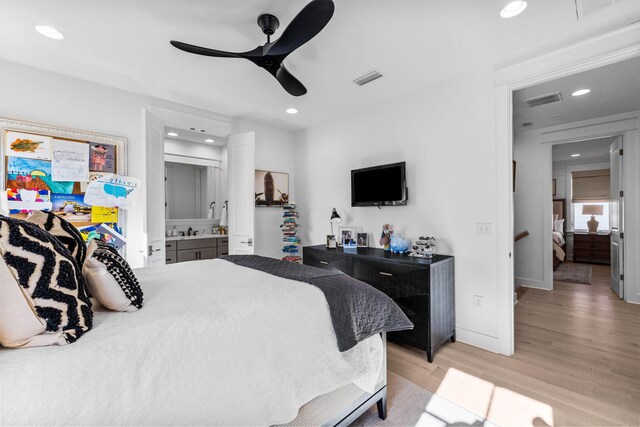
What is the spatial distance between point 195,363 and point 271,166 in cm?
351

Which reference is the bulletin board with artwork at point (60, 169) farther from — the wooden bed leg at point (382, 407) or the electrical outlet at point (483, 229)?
the electrical outlet at point (483, 229)

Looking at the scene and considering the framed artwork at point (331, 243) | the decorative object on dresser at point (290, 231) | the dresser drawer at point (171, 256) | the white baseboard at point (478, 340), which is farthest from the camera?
the dresser drawer at point (171, 256)

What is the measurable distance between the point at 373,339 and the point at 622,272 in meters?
4.52

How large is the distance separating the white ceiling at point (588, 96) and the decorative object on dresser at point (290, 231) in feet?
10.1

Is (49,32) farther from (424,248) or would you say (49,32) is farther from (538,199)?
(538,199)

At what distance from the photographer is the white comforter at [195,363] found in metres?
0.76

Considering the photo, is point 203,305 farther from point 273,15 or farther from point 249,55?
point 273,15

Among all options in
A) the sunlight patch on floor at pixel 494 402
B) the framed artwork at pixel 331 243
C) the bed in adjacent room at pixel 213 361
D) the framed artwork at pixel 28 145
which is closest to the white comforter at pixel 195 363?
the bed in adjacent room at pixel 213 361

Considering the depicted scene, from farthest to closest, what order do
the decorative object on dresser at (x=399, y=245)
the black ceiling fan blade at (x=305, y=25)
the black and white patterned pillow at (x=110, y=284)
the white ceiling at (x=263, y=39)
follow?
the decorative object on dresser at (x=399, y=245)
the white ceiling at (x=263, y=39)
the black ceiling fan blade at (x=305, y=25)
the black and white patterned pillow at (x=110, y=284)

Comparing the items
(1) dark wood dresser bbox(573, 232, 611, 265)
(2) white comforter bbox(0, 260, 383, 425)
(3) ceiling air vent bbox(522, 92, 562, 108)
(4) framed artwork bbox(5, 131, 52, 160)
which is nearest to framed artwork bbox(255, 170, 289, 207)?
(4) framed artwork bbox(5, 131, 52, 160)

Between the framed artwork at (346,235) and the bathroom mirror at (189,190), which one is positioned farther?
the bathroom mirror at (189,190)

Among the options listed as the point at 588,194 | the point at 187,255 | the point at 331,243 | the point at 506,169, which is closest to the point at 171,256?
the point at 187,255

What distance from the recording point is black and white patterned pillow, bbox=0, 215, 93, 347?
85cm

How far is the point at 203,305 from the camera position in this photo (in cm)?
122
